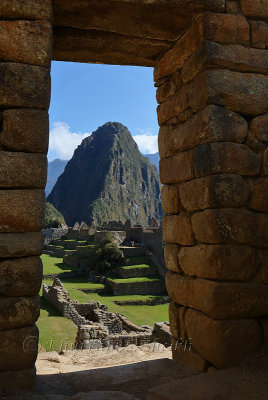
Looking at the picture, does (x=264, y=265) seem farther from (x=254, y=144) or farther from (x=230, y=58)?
(x=230, y=58)

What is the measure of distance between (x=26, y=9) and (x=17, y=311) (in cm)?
262

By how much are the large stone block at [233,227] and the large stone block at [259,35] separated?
5.87 ft

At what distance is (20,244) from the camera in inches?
112

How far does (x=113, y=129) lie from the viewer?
574ft

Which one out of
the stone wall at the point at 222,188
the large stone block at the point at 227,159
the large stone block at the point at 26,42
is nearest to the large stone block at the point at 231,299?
the stone wall at the point at 222,188

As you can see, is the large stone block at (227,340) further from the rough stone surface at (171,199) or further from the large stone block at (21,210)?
the large stone block at (21,210)

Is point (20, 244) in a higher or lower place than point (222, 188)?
lower

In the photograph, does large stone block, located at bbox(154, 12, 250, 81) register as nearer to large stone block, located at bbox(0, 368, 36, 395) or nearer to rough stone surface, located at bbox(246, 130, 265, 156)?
rough stone surface, located at bbox(246, 130, 265, 156)

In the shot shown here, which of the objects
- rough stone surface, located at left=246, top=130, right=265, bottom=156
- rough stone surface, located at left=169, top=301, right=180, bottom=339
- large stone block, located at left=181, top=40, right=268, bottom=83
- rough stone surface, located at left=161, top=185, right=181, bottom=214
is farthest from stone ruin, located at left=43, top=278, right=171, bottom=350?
large stone block, located at left=181, top=40, right=268, bottom=83

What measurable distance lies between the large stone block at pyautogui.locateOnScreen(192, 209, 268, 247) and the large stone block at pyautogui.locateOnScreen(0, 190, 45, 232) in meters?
1.53

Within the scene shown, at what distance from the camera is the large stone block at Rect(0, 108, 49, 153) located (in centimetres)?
293

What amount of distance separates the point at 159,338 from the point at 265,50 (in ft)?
35.5

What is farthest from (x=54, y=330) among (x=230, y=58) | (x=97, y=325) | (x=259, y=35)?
(x=259, y=35)

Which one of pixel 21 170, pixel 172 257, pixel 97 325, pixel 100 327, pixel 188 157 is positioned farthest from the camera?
pixel 97 325
